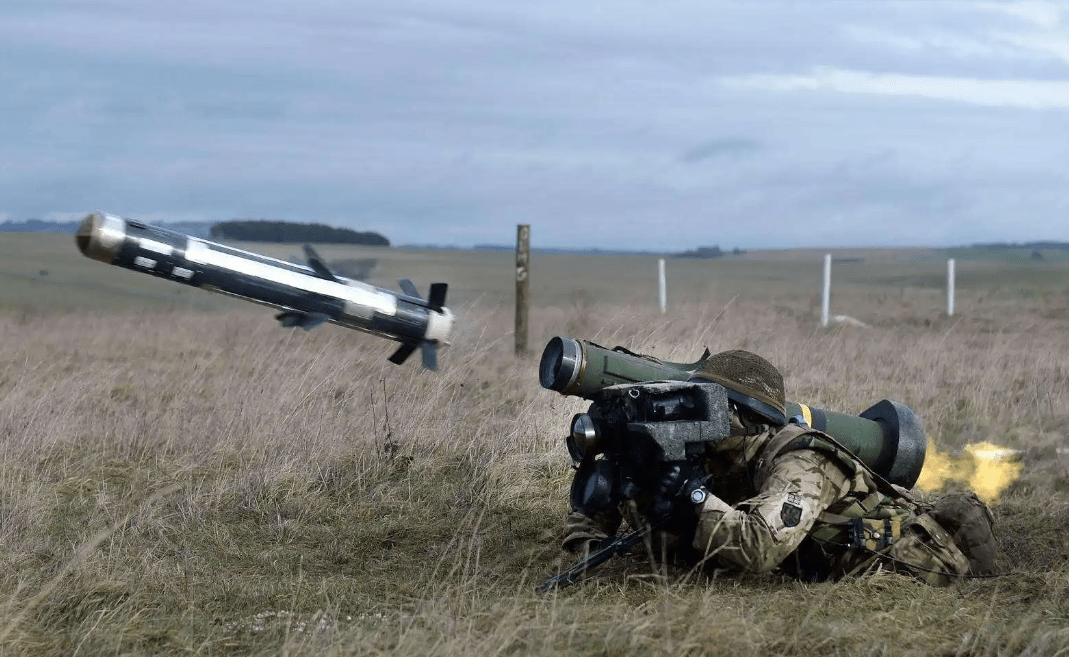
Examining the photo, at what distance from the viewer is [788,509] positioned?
163 inches

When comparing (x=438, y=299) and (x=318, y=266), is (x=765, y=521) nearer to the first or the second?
(x=438, y=299)

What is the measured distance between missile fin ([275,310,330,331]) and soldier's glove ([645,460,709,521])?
8.41 ft

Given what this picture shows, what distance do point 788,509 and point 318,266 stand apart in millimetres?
3107

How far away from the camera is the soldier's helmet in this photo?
4.38 meters

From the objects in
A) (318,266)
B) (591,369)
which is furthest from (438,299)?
(591,369)

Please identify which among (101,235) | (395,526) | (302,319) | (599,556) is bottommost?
(395,526)

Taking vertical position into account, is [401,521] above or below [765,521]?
below

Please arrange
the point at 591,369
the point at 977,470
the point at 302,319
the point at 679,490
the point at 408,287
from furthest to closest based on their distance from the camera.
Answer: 1. the point at 977,470
2. the point at 408,287
3. the point at 302,319
4. the point at 591,369
5. the point at 679,490

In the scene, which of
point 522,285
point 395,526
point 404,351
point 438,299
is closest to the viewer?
point 395,526

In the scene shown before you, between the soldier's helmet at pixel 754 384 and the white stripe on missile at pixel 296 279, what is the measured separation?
2379 mm

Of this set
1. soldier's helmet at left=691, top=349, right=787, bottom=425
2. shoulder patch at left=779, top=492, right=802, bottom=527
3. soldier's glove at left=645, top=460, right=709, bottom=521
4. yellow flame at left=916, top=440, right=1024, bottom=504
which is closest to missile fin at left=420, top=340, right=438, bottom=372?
soldier's helmet at left=691, top=349, right=787, bottom=425

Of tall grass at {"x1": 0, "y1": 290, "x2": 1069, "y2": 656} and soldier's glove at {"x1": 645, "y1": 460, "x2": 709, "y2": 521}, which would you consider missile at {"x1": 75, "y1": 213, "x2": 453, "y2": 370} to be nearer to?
tall grass at {"x1": 0, "y1": 290, "x2": 1069, "y2": 656}

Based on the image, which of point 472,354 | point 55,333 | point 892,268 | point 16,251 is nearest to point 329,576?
point 472,354

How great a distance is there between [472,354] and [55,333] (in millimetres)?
10891
